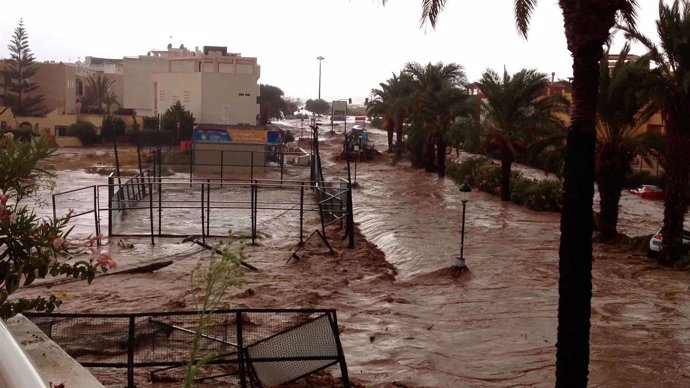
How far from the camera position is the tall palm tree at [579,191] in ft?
26.5

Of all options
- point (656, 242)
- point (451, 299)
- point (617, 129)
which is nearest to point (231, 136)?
point (617, 129)

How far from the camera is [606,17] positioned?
8.23 metres

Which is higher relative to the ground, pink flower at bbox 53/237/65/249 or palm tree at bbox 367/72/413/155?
palm tree at bbox 367/72/413/155

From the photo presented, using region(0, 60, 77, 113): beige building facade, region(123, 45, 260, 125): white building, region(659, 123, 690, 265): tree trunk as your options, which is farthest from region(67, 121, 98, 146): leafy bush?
→ region(659, 123, 690, 265): tree trunk

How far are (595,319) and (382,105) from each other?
4697cm

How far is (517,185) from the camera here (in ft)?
108

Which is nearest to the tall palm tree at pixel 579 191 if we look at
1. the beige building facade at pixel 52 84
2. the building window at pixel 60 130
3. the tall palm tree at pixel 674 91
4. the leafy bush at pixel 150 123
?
the tall palm tree at pixel 674 91

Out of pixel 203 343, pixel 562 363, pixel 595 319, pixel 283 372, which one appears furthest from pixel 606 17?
pixel 595 319

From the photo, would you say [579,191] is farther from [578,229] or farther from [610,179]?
[610,179]

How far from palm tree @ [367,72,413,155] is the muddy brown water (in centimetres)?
2137

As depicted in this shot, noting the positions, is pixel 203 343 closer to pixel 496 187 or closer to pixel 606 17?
pixel 606 17

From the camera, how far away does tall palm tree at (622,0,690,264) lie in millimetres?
17469

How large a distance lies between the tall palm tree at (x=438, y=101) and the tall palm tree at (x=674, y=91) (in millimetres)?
19678

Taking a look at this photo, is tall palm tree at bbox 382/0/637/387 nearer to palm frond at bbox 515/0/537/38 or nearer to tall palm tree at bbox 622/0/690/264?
palm frond at bbox 515/0/537/38
